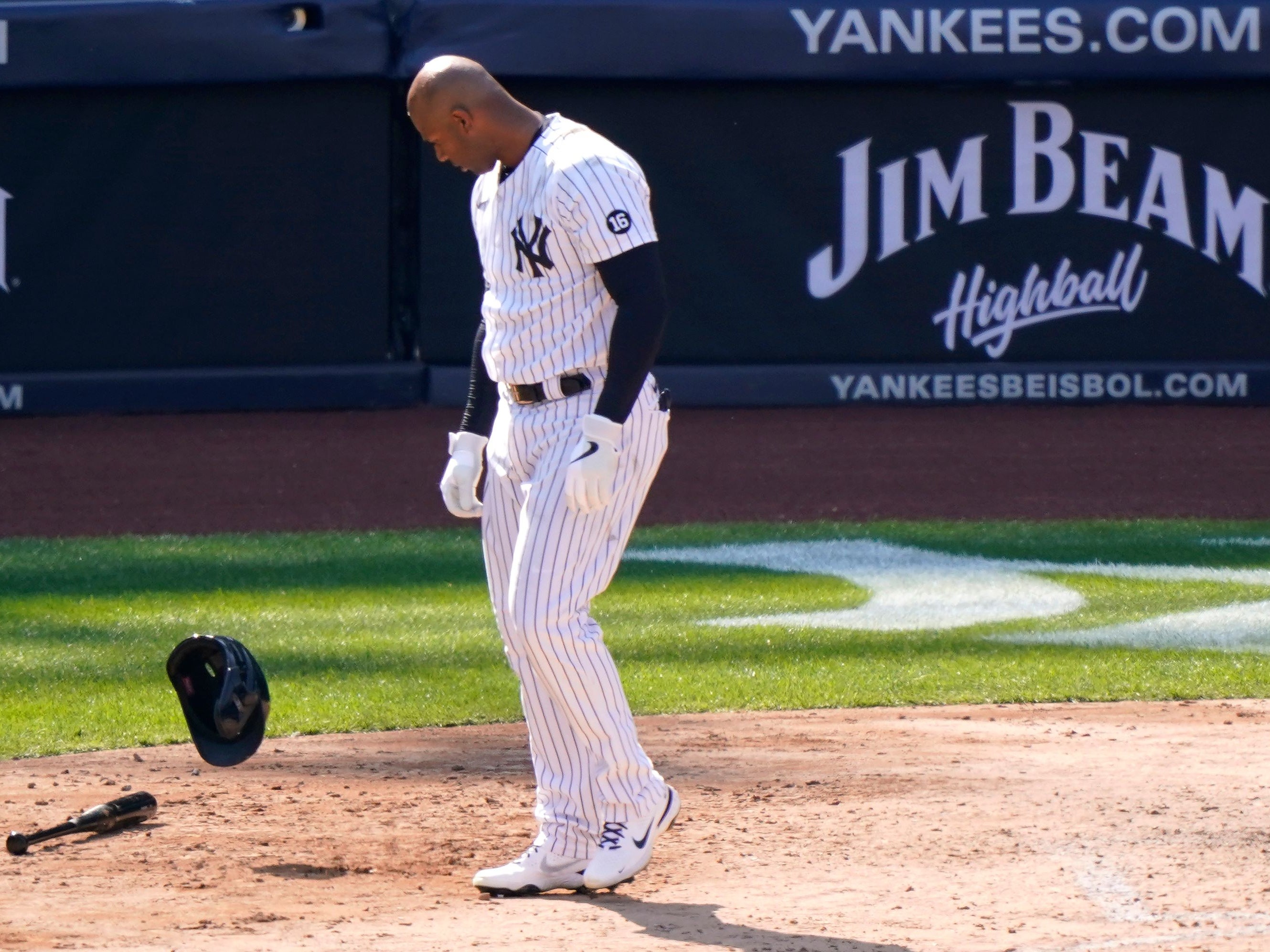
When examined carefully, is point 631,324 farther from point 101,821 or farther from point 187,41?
point 187,41

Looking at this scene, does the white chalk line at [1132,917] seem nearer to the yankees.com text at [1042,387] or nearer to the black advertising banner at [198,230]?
the yankees.com text at [1042,387]

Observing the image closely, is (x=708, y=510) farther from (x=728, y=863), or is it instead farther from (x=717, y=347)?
(x=728, y=863)

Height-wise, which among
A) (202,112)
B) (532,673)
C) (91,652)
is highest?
(202,112)

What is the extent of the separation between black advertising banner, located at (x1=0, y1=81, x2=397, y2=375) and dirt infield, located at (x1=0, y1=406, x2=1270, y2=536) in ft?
1.49

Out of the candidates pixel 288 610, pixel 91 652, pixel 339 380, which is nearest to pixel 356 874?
pixel 91 652

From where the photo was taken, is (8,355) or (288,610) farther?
(8,355)

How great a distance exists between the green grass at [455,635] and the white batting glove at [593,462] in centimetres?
236

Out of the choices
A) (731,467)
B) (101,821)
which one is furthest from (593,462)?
(731,467)

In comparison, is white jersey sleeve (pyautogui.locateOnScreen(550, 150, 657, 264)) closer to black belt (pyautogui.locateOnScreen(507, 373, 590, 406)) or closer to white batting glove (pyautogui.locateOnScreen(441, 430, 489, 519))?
black belt (pyautogui.locateOnScreen(507, 373, 590, 406))

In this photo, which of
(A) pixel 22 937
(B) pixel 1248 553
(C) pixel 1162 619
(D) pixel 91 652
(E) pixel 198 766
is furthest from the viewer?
(B) pixel 1248 553

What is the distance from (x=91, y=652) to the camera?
6.89m

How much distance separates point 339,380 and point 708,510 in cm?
221

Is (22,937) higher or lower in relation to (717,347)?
lower

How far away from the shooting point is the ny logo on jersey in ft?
11.9
